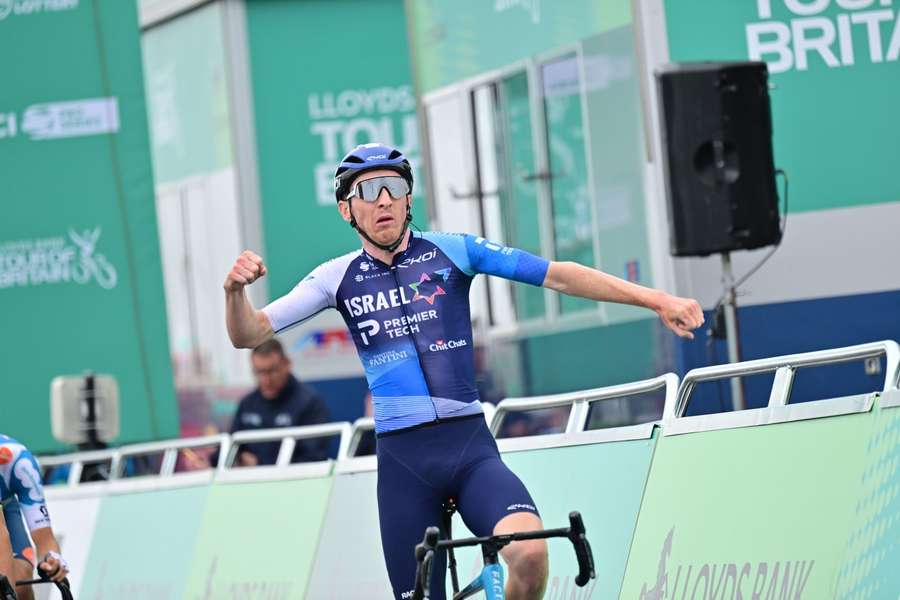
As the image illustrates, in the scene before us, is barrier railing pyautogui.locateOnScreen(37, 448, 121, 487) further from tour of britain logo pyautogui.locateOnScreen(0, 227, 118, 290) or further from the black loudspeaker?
the black loudspeaker

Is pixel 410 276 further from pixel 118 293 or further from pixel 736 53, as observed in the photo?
A: pixel 118 293

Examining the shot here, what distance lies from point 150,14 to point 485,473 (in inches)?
643

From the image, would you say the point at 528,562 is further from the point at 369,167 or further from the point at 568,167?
the point at 568,167

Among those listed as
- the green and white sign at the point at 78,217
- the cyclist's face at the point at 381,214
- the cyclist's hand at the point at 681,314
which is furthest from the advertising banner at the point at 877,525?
the green and white sign at the point at 78,217

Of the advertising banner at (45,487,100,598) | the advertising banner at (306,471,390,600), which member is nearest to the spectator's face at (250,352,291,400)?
the advertising banner at (45,487,100,598)

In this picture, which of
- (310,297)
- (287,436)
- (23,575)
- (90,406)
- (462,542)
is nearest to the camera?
(462,542)

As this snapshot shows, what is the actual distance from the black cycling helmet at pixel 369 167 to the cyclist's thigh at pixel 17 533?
357 cm

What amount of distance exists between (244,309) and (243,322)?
2.4 inches

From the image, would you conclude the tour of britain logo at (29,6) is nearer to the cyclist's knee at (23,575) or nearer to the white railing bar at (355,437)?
the white railing bar at (355,437)

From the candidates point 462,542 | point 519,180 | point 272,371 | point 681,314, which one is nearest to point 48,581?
point 272,371

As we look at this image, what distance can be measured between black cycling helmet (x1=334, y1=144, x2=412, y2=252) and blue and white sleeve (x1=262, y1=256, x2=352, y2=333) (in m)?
0.20

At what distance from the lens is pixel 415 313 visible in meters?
7.04

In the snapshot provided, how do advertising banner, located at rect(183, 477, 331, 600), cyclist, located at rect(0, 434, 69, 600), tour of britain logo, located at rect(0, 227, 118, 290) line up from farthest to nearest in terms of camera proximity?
1. tour of britain logo, located at rect(0, 227, 118, 290)
2. advertising banner, located at rect(183, 477, 331, 600)
3. cyclist, located at rect(0, 434, 69, 600)

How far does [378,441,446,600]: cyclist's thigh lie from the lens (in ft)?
22.4
